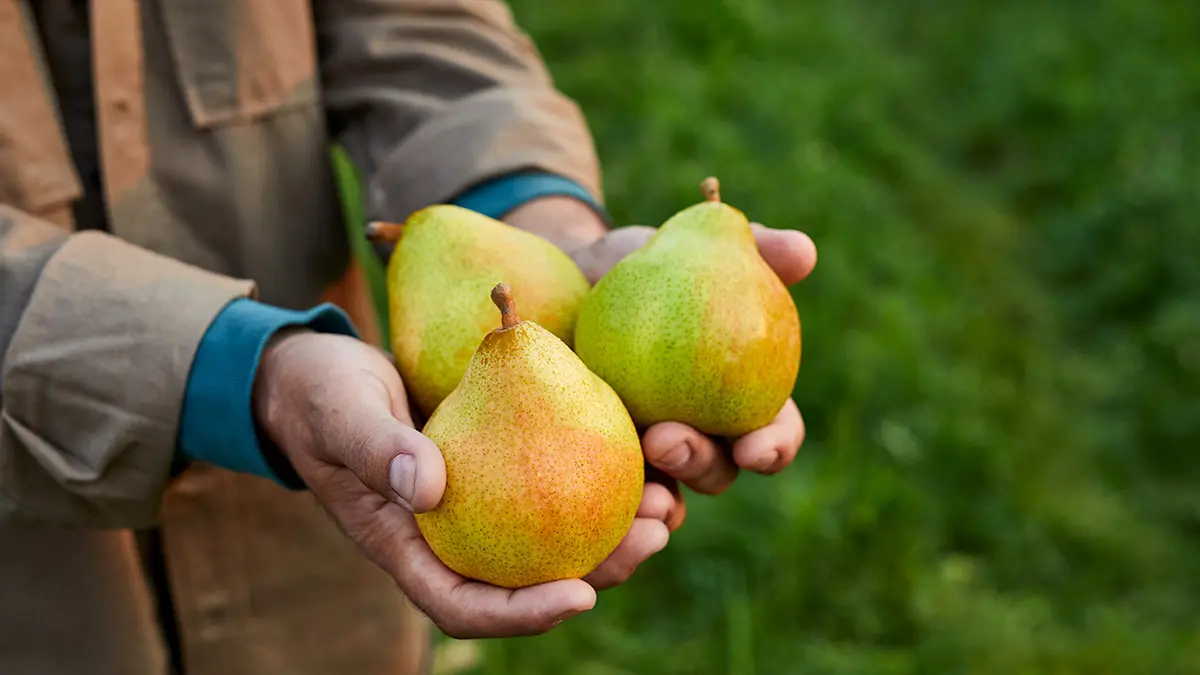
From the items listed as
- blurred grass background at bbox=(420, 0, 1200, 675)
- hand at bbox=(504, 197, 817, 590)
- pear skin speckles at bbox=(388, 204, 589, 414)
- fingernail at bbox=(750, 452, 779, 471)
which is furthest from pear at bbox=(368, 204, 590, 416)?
blurred grass background at bbox=(420, 0, 1200, 675)

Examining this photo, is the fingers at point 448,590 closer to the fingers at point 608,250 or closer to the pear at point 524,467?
the pear at point 524,467

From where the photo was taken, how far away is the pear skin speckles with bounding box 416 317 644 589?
151 centimetres

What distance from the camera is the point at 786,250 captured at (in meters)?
1.91

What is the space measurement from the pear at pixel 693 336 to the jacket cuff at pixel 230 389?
1.48 feet

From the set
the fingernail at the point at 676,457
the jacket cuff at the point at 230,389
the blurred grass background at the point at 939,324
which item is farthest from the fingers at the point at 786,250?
the blurred grass background at the point at 939,324

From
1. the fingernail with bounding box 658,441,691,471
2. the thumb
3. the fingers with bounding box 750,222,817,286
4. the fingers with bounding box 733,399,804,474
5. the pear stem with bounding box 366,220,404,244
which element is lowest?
the fingers with bounding box 733,399,804,474

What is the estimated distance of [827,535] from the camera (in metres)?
3.31

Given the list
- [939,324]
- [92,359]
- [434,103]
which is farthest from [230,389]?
[939,324]

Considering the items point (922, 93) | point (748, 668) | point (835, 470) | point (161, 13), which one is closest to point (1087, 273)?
point (922, 93)

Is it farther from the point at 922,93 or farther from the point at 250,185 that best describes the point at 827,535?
the point at 922,93

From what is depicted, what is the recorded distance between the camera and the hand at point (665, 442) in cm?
167

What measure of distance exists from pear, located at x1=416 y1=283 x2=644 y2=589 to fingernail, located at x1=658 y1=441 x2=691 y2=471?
108mm

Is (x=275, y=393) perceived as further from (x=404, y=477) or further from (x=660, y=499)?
(x=660, y=499)

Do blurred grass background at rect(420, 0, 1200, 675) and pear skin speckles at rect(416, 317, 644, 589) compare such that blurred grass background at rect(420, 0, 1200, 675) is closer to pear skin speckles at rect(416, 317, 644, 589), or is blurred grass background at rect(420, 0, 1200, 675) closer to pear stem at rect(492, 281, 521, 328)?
pear skin speckles at rect(416, 317, 644, 589)
